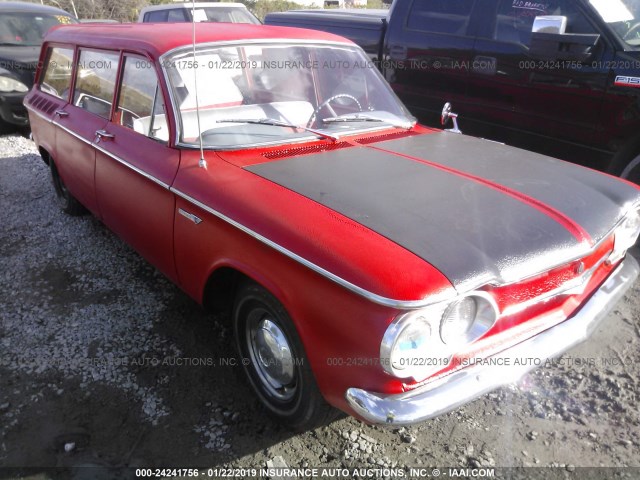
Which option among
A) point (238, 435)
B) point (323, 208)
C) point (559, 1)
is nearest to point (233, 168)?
point (323, 208)

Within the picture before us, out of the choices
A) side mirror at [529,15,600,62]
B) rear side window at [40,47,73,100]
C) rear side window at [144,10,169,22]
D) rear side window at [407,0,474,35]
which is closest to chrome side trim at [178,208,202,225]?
rear side window at [40,47,73,100]

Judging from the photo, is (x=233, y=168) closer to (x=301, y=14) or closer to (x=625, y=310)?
(x=625, y=310)

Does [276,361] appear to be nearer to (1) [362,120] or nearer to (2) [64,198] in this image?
(1) [362,120]

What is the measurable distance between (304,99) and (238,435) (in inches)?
77.8

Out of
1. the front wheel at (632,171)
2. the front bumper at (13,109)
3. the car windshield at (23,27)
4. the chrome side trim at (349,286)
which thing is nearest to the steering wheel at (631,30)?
the front wheel at (632,171)

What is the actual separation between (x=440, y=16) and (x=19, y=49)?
642 centimetres

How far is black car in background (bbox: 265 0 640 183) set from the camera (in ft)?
13.0

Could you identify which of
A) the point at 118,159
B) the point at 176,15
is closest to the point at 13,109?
the point at 176,15

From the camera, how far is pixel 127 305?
3438mm

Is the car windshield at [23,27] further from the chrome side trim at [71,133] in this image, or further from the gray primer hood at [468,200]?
the gray primer hood at [468,200]

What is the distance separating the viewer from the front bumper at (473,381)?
1.80 metres

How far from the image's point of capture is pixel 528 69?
4379 millimetres

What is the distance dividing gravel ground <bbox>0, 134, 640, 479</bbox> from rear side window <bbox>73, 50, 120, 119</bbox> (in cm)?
133

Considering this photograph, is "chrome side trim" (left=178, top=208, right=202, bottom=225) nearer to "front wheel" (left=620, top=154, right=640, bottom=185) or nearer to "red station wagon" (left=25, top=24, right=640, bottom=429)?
"red station wagon" (left=25, top=24, right=640, bottom=429)
